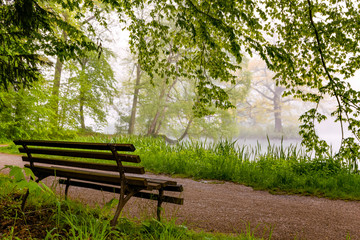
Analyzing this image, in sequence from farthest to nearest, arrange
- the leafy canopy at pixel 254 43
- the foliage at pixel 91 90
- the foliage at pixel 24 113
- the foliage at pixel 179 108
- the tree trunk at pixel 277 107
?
the tree trunk at pixel 277 107
the foliage at pixel 179 108
the foliage at pixel 91 90
the foliage at pixel 24 113
the leafy canopy at pixel 254 43

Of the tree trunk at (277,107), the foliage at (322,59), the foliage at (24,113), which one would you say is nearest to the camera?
the foliage at (322,59)

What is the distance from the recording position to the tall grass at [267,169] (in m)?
5.67

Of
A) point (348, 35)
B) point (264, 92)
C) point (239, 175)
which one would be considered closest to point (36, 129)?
point (239, 175)

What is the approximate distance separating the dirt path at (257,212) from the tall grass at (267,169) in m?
0.50

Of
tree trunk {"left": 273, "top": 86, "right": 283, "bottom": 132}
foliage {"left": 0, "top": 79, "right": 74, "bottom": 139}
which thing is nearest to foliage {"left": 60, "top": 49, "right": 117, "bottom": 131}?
foliage {"left": 0, "top": 79, "right": 74, "bottom": 139}

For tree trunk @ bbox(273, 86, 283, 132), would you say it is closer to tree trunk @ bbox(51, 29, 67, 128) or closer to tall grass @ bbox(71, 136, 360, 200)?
tree trunk @ bbox(51, 29, 67, 128)

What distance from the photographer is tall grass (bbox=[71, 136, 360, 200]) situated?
5.67 m

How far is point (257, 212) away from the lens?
4270 millimetres

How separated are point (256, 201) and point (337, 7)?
16.5 feet

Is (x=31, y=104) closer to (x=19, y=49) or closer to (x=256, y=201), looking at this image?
(x=19, y=49)

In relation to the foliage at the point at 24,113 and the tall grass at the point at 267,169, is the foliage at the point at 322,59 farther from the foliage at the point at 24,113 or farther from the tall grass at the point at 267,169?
the foliage at the point at 24,113

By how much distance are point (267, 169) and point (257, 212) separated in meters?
2.83

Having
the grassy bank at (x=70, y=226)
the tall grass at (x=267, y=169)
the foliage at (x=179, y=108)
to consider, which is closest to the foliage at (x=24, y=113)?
the tall grass at (x=267, y=169)

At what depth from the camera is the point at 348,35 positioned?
6.32 metres
